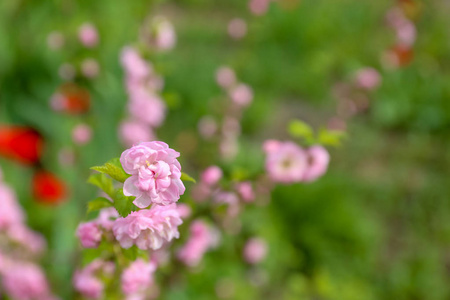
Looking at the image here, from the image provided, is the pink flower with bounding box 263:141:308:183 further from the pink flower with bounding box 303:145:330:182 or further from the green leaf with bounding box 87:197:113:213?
the green leaf with bounding box 87:197:113:213

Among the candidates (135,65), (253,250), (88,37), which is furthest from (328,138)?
(253,250)

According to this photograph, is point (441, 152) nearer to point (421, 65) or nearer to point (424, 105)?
point (424, 105)

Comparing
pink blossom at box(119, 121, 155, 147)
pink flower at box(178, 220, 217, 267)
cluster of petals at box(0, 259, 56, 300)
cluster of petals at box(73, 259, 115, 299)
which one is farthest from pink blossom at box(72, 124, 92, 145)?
cluster of petals at box(73, 259, 115, 299)

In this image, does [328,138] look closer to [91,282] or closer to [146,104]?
[91,282]

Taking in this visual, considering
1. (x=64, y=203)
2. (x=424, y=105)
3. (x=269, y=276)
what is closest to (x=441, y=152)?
(x=424, y=105)

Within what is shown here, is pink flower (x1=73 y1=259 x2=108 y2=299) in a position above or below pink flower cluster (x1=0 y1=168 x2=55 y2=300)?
below

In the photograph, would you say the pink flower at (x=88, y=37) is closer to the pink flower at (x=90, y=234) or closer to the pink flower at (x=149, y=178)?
the pink flower at (x=90, y=234)
